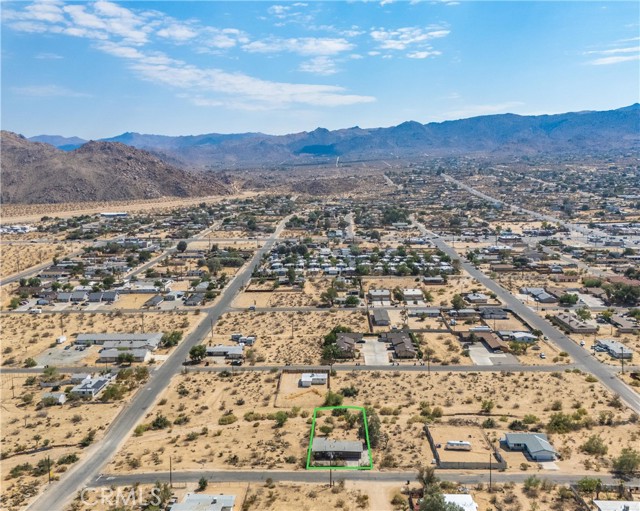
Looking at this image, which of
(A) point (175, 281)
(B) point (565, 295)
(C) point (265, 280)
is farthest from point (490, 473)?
(A) point (175, 281)

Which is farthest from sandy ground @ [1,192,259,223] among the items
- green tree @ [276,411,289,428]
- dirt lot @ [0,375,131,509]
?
green tree @ [276,411,289,428]

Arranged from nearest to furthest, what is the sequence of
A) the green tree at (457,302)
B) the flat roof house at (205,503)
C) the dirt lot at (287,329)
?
the flat roof house at (205,503)
the dirt lot at (287,329)
the green tree at (457,302)

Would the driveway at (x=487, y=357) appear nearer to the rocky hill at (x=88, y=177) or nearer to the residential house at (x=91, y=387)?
the residential house at (x=91, y=387)

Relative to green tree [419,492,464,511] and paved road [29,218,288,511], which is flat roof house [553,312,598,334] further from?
paved road [29,218,288,511]

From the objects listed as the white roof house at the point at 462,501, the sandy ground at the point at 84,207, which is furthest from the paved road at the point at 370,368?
the sandy ground at the point at 84,207

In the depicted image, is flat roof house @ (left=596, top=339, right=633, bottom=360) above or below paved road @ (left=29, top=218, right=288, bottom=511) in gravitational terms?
below

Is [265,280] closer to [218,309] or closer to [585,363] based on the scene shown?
[218,309]
